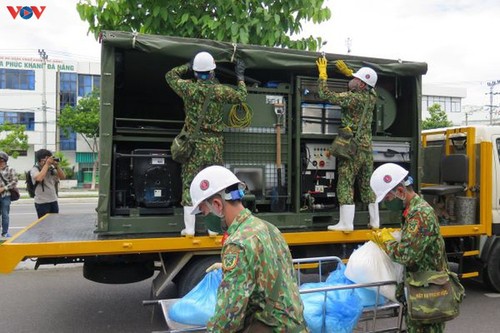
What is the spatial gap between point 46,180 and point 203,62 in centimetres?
410

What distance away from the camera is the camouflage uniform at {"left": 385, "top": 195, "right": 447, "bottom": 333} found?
9.67 ft

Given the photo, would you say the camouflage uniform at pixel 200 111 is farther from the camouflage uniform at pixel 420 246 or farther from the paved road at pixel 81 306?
the camouflage uniform at pixel 420 246

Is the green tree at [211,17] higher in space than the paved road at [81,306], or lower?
higher

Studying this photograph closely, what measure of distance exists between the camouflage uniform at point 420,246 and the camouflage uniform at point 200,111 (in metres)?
2.29

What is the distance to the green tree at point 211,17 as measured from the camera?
18.8 feet

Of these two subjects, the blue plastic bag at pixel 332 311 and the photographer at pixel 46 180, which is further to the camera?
the photographer at pixel 46 180

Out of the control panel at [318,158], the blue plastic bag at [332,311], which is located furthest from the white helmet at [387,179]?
the control panel at [318,158]

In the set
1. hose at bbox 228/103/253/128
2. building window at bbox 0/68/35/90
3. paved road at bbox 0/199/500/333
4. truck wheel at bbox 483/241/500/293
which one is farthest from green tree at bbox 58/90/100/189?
truck wheel at bbox 483/241/500/293

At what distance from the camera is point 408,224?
3016 millimetres

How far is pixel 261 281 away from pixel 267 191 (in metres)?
3.42

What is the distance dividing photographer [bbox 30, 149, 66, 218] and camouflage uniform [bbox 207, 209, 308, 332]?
5.91 metres

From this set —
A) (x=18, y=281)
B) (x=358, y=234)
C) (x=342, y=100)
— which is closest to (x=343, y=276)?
(x=358, y=234)

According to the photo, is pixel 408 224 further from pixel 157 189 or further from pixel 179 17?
pixel 179 17

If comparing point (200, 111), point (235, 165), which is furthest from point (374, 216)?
point (200, 111)
